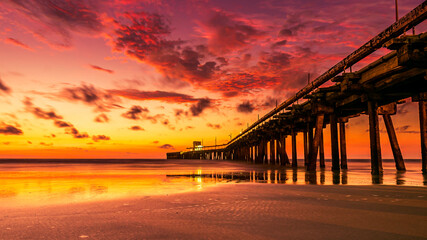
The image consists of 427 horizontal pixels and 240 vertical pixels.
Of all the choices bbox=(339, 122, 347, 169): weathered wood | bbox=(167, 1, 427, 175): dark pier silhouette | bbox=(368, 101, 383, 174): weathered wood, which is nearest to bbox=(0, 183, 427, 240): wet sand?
bbox=(167, 1, 427, 175): dark pier silhouette

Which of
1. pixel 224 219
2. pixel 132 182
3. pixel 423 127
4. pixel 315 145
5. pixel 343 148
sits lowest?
pixel 132 182

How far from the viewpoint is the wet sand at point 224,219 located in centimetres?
499

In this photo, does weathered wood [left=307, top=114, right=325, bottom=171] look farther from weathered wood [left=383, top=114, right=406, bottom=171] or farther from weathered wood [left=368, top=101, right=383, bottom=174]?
weathered wood [left=383, top=114, right=406, bottom=171]

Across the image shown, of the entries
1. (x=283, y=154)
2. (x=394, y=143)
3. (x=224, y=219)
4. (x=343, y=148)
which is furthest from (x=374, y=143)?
(x=283, y=154)

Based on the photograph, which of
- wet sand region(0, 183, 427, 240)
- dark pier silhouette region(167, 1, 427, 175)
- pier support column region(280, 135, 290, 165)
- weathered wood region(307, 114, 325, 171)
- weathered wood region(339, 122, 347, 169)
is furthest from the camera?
pier support column region(280, 135, 290, 165)

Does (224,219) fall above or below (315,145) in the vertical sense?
below

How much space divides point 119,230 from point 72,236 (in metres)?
0.72

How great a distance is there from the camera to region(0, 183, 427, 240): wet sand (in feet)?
16.4

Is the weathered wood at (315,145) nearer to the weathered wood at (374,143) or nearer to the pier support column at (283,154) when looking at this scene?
the weathered wood at (374,143)

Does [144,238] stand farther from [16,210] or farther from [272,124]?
[272,124]

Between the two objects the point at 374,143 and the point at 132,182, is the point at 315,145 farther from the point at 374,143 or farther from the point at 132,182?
the point at 132,182

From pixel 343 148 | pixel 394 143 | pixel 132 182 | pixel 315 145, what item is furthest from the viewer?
pixel 343 148

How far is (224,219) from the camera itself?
6.20m

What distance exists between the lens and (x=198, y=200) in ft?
29.8
